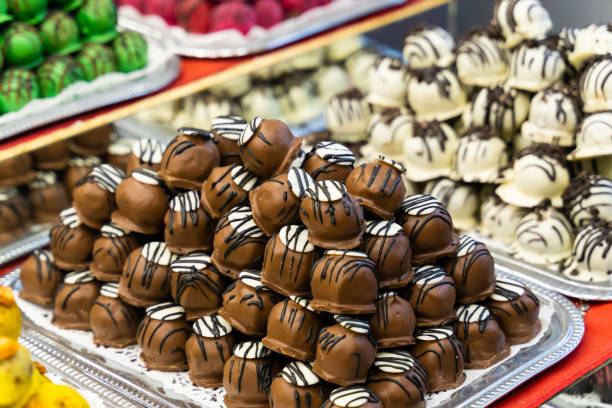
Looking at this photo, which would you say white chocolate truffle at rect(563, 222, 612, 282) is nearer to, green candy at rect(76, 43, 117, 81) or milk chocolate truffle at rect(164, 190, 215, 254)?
milk chocolate truffle at rect(164, 190, 215, 254)

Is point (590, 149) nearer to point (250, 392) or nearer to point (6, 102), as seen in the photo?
point (250, 392)

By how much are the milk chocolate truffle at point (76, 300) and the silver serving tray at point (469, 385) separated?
5 centimetres

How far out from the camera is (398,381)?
1.42 metres

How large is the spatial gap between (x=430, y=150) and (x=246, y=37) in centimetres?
101

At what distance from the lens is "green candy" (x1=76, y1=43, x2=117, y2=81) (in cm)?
250

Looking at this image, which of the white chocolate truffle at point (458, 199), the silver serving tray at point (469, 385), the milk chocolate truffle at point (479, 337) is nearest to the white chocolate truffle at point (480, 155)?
the white chocolate truffle at point (458, 199)

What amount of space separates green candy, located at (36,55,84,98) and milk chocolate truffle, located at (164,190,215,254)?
0.93m

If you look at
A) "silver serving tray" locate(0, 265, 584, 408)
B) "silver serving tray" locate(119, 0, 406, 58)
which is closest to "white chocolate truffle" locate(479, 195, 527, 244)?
"silver serving tray" locate(0, 265, 584, 408)

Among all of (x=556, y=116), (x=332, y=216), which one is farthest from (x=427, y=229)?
(x=556, y=116)

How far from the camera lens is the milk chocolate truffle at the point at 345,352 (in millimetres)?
1384

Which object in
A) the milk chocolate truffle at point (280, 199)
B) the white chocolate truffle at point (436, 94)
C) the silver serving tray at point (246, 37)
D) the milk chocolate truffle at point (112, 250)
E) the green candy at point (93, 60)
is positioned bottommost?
the milk chocolate truffle at point (112, 250)

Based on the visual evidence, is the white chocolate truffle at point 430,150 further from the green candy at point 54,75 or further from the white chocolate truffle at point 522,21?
the green candy at point 54,75

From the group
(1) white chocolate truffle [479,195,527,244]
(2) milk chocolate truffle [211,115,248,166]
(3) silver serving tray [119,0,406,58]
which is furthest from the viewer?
(3) silver serving tray [119,0,406,58]

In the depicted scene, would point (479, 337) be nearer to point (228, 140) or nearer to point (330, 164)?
point (330, 164)
